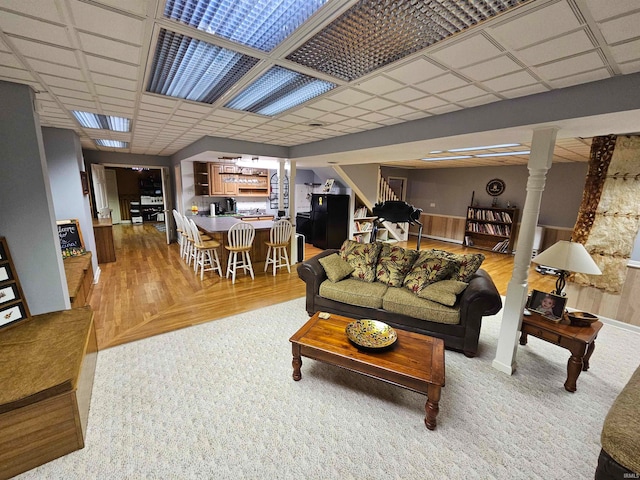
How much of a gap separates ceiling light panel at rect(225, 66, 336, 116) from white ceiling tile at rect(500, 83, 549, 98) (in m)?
1.31

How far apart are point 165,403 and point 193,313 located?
57.7 inches

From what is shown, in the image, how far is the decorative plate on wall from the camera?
284 inches

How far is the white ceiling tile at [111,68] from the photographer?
166 centimetres

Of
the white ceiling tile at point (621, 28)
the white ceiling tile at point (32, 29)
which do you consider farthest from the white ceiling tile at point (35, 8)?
the white ceiling tile at point (621, 28)

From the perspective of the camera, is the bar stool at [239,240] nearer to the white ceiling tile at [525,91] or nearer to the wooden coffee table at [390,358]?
the wooden coffee table at [390,358]

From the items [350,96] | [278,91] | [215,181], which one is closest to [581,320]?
[350,96]

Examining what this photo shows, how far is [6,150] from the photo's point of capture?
1991mm

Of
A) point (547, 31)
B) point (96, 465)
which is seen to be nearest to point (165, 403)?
point (96, 465)

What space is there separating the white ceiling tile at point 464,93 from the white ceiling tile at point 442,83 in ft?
0.29

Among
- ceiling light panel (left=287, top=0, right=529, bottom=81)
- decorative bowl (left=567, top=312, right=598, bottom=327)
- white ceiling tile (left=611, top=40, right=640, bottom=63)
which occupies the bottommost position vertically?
decorative bowl (left=567, top=312, right=598, bottom=327)

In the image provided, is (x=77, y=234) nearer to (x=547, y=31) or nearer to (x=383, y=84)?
(x=383, y=84)

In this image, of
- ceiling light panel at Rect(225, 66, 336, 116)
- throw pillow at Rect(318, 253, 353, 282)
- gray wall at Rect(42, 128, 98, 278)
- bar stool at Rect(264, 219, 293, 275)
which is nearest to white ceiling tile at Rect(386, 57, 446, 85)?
ceiling light panel at Rect(225, 66, 336, 116)

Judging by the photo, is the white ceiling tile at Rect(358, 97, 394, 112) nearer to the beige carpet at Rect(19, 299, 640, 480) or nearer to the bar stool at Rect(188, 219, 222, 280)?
the beige carpet at Rect(19, 299, 640, 480)

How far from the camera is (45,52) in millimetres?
1552
